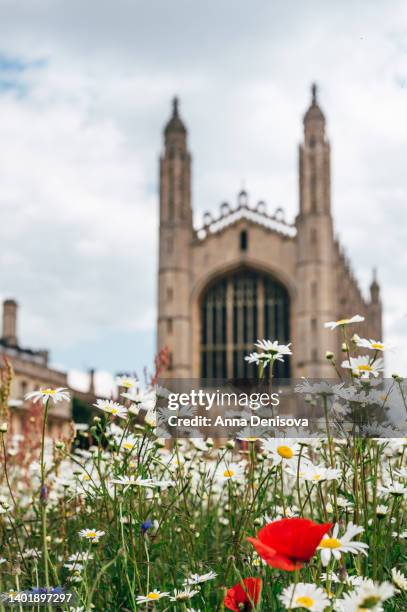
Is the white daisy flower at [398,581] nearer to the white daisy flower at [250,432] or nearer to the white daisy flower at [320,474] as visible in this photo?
the white daisy flower at [320,474]

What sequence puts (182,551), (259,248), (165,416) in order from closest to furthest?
(165,416), (182,551), (259,248)

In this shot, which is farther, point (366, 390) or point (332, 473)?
point (366, 390)

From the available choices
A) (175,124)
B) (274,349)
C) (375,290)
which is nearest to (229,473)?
(274,349)

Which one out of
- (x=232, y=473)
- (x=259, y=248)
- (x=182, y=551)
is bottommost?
(x=182, y=551)

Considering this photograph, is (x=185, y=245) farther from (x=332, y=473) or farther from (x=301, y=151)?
(x=332, y=473)

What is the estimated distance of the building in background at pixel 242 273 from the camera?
35281mm

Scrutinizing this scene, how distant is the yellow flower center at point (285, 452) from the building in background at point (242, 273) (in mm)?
32778

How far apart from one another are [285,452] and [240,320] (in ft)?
112

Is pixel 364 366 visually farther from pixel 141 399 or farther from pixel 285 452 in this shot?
pixel 141 399

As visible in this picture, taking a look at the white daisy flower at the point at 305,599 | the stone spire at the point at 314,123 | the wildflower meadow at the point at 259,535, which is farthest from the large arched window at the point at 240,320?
the white daisy flower at the point at 305,599

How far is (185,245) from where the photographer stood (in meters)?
36.8

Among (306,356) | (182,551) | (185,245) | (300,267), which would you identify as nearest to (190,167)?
(185,245)

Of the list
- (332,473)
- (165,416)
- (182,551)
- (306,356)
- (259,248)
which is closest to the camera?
(332,473)

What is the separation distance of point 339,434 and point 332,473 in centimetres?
46
